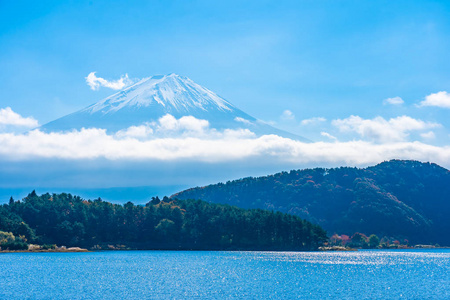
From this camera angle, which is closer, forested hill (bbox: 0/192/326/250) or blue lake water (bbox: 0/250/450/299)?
blue lake water (bbox: 0/250/450/299)

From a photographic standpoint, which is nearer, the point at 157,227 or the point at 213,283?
the point at 213,283

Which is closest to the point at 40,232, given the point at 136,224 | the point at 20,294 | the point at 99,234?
the point at 99,234

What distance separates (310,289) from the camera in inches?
2586

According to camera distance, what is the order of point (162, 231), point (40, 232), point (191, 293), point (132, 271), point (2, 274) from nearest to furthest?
point (191, 293) < point (2, 274) < point (132, 271) < point (40, 232) < point (162, 231)

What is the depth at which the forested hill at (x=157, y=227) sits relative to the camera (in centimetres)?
15688

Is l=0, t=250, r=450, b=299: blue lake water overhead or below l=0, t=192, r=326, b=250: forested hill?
below

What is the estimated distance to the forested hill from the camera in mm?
156875

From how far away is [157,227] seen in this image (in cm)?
16562

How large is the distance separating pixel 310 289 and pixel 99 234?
111 meters

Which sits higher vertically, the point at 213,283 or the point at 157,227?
the point at 157,227

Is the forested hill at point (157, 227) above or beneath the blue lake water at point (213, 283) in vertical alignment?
above

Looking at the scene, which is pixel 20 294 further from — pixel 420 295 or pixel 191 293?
pixel 420 295

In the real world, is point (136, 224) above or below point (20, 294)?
above

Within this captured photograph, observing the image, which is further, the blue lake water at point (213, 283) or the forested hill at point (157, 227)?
the forested hill at point (157, 227)
